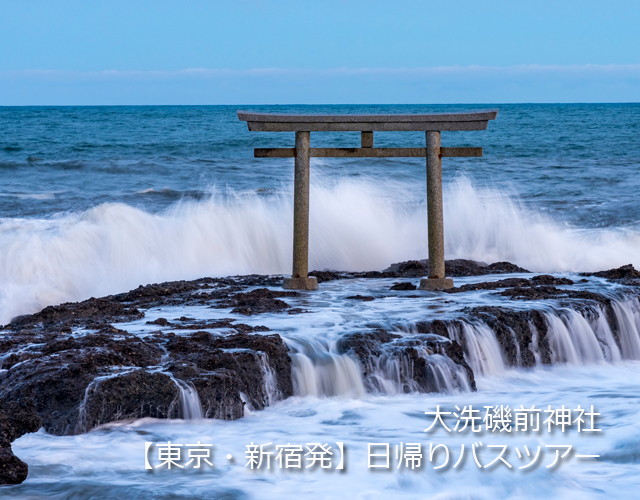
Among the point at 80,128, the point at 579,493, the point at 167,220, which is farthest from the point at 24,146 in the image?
the point at 579,493

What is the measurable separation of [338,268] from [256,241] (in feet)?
5.31

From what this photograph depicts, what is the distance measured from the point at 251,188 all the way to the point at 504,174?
29.3ft

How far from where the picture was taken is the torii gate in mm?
8016

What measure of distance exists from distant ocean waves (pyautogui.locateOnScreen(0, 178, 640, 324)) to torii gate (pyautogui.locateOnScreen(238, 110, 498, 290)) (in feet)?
8.83

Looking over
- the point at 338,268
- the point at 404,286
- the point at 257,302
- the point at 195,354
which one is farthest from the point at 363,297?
the point at 338,268

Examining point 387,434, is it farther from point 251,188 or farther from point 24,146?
point 24,146

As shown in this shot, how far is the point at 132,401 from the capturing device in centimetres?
486

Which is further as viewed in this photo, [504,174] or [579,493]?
[504,174]

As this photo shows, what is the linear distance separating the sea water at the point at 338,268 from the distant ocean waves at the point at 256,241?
38mm

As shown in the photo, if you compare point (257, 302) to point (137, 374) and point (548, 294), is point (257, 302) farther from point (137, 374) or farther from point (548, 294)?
point (548, 294)

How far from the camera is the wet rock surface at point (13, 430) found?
12.8ft

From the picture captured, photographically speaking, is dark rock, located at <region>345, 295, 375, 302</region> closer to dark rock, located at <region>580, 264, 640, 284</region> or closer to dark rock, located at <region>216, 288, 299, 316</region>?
dark rock, located at <region>216, 288, 299, 316</region>

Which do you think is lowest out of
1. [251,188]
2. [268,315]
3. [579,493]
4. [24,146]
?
Result: [579,493]

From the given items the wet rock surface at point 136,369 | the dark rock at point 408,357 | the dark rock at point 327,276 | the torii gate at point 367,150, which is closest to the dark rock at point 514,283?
the torii gate at point 367,150
